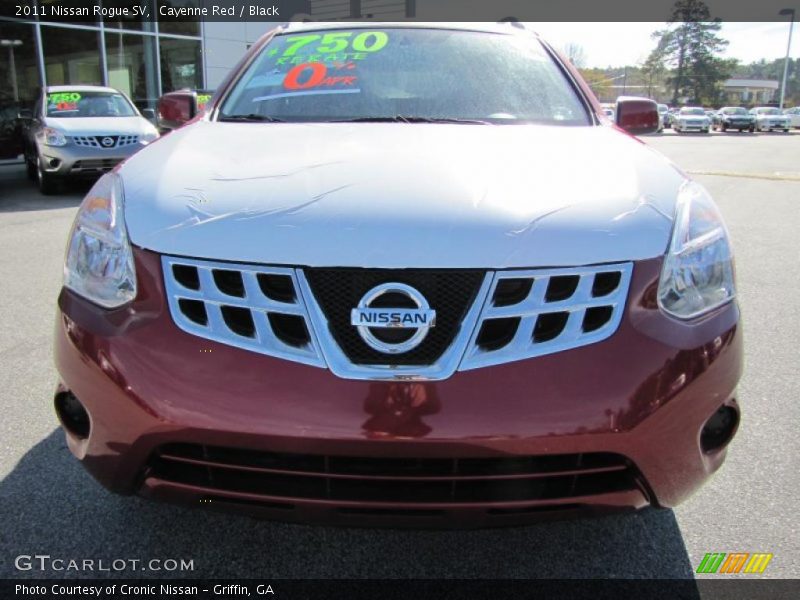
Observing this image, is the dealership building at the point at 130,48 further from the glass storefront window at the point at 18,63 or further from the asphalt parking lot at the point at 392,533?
the asphalt parking lot at the point at 392,533

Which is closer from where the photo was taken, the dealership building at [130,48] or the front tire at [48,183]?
the front tire at [48,183]

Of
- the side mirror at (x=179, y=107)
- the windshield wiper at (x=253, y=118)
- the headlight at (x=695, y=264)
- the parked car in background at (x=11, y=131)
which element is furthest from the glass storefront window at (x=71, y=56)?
the headlight at (x=695, y=264)

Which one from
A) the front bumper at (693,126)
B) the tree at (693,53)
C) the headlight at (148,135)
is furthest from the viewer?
the tree at (693,53)

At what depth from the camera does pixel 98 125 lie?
970 cm

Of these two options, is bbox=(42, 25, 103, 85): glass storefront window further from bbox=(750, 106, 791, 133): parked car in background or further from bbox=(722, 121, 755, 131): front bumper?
bbox=(750, 106, 791, 133): parked car in background

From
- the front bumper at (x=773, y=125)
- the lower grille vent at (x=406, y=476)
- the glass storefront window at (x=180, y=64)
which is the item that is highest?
the glass storefront window at (x=180, y=64)

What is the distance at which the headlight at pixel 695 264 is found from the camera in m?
1.65

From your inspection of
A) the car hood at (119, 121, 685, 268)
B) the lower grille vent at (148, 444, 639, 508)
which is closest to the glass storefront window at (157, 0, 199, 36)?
the car hood at (119, 121, 685, 268)

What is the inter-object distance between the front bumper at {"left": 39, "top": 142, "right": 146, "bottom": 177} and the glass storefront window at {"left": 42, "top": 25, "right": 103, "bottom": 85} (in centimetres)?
700

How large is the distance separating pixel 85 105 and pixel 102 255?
9920 mm

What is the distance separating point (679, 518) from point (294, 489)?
131 centimetres

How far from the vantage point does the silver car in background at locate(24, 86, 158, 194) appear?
9.33 meters

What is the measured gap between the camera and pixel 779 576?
6.25 ft

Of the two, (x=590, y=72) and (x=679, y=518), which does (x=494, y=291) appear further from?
(x=590, y=72)
